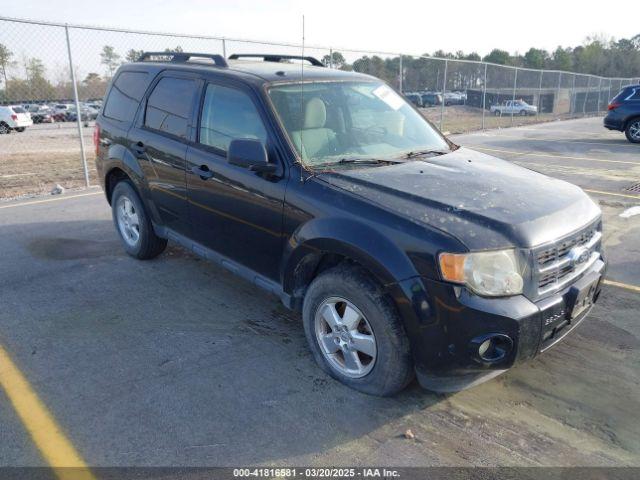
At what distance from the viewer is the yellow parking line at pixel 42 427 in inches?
101

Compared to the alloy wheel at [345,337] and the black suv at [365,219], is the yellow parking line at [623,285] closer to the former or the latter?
the black suv at [365,219]

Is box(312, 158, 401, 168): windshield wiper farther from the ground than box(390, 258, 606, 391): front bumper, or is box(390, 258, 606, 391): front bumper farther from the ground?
box(312, 158, 401, 168): windshield wiper

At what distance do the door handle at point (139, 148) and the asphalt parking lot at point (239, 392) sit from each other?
118cm

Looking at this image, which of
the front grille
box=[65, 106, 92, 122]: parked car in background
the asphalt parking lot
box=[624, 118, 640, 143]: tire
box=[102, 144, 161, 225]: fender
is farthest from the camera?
box=[65, 106, 92, 122]: parked car in background

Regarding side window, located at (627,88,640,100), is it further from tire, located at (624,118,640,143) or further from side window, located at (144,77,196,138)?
side window, located at (144,77,196,138)

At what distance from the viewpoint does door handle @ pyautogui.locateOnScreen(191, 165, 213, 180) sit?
156 inches

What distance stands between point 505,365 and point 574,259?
31.7 inches

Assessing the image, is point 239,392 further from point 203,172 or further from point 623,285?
point 623,285

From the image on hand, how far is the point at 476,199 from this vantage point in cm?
307

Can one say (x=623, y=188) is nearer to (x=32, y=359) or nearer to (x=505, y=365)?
(x=505, y=365)

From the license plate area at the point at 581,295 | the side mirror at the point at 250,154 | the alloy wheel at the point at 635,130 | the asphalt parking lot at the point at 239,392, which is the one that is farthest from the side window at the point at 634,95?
the side mirror at the point at 250,154

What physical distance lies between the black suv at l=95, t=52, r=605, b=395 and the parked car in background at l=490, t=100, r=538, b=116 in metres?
24.8

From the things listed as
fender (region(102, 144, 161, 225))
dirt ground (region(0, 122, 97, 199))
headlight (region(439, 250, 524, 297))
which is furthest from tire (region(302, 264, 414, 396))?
dirt ground (region(0, 122, 97, 199))

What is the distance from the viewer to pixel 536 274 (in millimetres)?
2764
